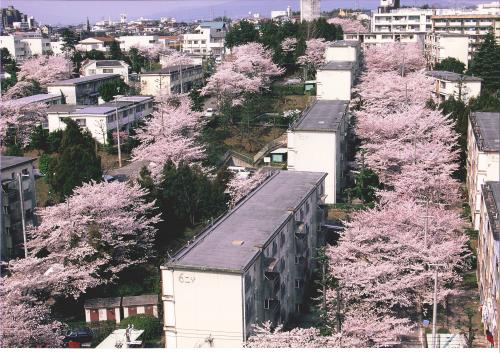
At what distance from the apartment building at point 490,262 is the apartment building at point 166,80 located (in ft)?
71.5

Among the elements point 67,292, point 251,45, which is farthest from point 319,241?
point 251,45

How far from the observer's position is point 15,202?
16.8 metres

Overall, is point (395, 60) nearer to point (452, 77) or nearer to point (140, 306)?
point (452, 77)

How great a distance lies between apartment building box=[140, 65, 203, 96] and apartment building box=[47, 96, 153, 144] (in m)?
5.40

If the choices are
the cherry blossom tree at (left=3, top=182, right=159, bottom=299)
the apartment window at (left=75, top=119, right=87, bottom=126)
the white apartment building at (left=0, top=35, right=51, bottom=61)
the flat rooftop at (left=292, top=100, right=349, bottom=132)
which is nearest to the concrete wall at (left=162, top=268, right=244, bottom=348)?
the cherry blossom tree at (left=3, top=182, right=159, bottom=299)

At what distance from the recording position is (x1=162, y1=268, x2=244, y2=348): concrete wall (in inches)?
372

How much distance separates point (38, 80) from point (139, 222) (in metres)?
23.0

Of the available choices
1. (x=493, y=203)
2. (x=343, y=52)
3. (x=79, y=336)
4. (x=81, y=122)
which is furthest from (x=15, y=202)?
(x=343, y=52)

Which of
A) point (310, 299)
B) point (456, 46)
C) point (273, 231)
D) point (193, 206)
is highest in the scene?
point (456, 46)

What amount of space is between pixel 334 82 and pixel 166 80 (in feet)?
36.0

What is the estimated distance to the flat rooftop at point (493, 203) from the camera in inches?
433

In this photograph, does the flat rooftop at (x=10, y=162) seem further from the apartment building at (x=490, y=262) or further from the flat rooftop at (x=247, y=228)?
the apartment building at (x=490, y=262)

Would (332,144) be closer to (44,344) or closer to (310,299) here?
(310,299)

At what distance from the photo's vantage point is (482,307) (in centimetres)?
1233
